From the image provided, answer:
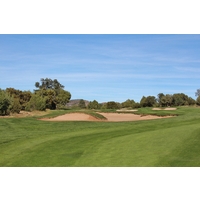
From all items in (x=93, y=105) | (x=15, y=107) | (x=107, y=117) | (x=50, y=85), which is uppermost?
(x=50, y=85)

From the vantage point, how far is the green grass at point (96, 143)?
6578mm

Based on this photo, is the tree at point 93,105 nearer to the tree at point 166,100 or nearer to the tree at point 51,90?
the tree at point 51,90

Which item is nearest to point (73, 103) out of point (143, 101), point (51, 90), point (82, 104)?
point (82, 104)

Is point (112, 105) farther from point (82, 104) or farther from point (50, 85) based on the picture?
point (50, 85)

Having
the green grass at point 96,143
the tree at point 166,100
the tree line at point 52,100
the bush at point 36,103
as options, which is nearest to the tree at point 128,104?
the tree line at point 52,100

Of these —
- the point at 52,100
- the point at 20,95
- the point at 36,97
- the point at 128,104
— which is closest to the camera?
the point at 20,95

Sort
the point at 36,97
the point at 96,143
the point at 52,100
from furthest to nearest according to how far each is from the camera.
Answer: the point at 52,100 → the point at 36,97 → the point at 96,143

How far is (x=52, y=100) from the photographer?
8820mm

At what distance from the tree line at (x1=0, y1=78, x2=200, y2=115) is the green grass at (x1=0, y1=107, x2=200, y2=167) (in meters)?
0.41

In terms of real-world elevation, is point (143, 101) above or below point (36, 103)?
above

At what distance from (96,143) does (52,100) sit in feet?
7.54

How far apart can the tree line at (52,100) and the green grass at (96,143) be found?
409mm
